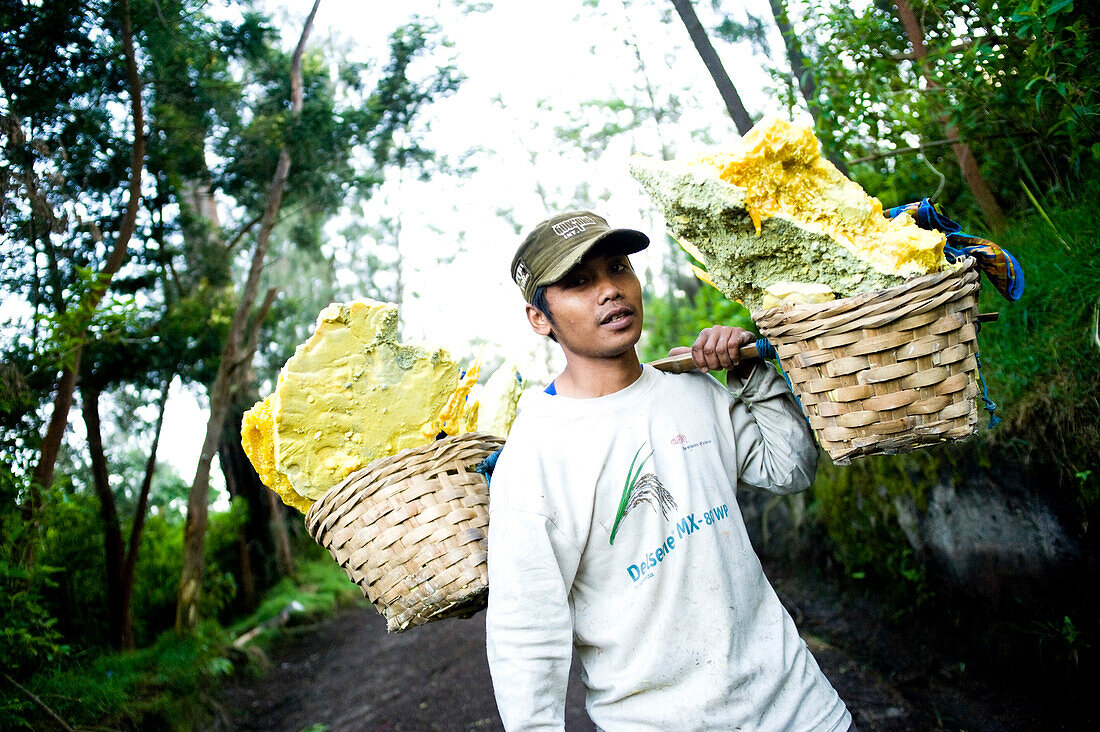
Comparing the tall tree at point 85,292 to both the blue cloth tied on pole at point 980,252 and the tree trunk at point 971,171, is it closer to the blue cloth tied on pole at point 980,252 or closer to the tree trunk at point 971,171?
the blue cloth tied on pole at point 980,252

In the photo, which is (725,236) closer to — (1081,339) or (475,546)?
(475,546)

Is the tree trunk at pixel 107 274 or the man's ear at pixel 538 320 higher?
the tree trunk at pixel 107 274

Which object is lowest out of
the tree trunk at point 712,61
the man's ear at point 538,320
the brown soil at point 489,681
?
the brown soil at point 489,681

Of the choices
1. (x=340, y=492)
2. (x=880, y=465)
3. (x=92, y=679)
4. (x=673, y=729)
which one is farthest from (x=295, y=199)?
(x=673, y=729)

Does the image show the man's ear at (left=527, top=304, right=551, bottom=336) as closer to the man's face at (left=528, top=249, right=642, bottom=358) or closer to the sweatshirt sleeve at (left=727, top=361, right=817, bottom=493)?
the man's face at (left=528, top=249, right=642, bottom=358)

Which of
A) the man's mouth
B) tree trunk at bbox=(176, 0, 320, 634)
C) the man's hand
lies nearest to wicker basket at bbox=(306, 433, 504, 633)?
the man's mouth

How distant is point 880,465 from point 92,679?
4813mm

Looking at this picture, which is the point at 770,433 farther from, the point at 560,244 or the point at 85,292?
the point at 85,292

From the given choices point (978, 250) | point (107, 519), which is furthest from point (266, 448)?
point (107, 519)

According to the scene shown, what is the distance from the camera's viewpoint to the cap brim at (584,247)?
5.93ft

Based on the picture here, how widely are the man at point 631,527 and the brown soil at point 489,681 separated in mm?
2093

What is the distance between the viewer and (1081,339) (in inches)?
121

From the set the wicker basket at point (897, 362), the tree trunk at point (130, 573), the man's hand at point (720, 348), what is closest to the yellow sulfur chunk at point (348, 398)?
the man's hand at point (720, 348)

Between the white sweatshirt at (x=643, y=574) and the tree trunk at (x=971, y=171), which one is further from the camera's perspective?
the tree trunk at (x=971, y=171)
